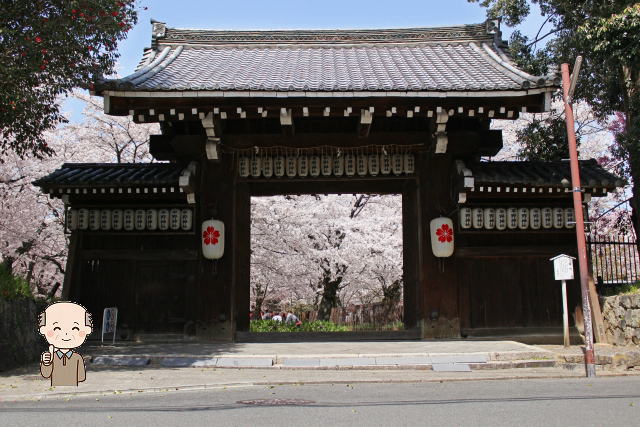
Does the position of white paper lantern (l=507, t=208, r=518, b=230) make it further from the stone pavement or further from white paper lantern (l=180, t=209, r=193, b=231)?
white paper lantern (l=180, t=209, r=193, b=231)

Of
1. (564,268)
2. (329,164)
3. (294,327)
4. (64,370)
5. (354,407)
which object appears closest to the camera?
(354,407)

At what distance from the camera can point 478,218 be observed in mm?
12305

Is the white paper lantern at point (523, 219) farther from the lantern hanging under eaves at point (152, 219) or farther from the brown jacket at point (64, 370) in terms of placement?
the brown jacket at point (64, 370)

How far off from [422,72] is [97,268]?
25.5 feet

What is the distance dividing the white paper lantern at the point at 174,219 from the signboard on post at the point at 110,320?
6.46 feet

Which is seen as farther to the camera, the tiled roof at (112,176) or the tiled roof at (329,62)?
the tiled roof at (112,176)

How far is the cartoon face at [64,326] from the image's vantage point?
656 centimetres

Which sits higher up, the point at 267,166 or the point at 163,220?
the point at 267,166

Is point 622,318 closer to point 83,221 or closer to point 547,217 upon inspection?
point 547,217

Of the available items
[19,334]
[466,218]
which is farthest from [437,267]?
[19,334]

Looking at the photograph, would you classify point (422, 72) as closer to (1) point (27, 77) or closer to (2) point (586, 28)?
(2) point (586, 28)

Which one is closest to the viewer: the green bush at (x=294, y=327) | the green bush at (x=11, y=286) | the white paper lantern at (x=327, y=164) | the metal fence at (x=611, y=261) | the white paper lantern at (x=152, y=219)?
the green bush at (x=11, y=286)

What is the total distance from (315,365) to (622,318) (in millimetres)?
6168

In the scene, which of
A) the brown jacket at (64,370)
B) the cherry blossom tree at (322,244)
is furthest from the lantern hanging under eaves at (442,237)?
the cherry blossom tree at (322,244)
